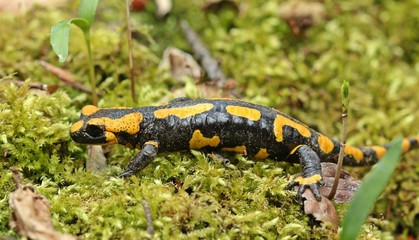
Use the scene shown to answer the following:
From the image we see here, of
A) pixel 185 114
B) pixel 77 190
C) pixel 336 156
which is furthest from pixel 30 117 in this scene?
pixel 336 156

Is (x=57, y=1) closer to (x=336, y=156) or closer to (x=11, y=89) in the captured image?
(x=11, y=89)

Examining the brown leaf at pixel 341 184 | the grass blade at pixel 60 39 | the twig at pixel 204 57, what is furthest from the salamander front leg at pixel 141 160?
the twig at pixel 204 57

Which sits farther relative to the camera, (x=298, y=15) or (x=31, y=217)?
(x=298, y=15)

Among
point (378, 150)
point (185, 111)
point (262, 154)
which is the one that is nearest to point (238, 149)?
point (262, 154)

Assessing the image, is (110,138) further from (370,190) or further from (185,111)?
(370,190)

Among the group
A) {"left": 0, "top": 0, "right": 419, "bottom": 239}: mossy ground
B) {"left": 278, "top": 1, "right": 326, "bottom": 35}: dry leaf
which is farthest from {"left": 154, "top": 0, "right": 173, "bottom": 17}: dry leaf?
{"left": 278, "top": 1, "right": 326, "bottom": 35}: dry leaf

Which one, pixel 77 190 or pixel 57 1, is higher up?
pixel 57 1
